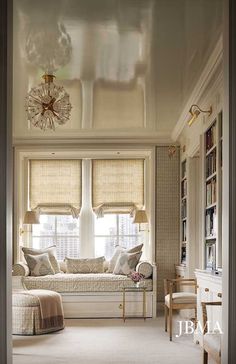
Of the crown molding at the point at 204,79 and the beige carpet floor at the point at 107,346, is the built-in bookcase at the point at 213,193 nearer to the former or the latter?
the crown molding at the point at 204,79

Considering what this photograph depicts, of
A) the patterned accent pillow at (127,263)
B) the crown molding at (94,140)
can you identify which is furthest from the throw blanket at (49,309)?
the crown molding at (94,140)

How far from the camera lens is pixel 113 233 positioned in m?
11.0

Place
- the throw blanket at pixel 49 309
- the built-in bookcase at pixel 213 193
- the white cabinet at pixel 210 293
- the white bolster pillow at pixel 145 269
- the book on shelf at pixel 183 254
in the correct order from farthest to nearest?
the book on shelf at pixel 183 254 → the white bolster pillow at pixel 145 269 → the throw blanket at pixel 49 309 → the built-in bookcase at pixel 213 193 → the white cabinet at pixel 210 293

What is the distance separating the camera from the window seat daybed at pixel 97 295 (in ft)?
31.0

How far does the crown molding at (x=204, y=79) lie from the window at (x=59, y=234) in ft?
9.52

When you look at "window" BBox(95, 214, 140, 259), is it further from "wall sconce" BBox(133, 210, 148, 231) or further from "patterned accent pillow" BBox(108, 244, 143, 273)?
"wall sconce" BBox(133, 210, 148, 231)

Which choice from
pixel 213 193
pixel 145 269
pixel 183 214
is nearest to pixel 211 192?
pixel 213 193

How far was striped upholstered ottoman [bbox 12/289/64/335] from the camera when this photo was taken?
7758mm

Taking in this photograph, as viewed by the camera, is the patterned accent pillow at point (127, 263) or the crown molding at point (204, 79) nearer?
the crown molding at point (204, 79)

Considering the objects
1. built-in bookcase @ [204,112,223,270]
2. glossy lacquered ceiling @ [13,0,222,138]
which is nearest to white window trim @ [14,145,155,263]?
glossy lacquered ceiling @ [13,0,222,138]

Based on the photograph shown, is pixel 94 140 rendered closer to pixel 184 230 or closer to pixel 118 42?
pixel 184 230

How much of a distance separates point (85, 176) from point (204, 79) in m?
4.69

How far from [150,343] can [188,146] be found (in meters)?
3.34

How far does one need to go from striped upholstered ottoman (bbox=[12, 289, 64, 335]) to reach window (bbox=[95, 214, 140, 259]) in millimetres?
2854
